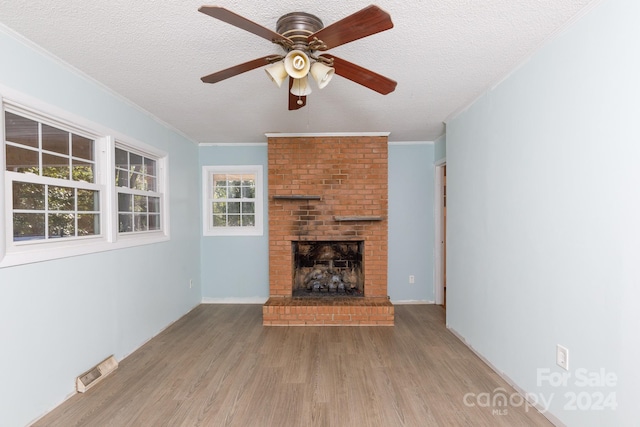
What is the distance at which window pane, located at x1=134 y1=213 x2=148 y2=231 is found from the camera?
3.21m

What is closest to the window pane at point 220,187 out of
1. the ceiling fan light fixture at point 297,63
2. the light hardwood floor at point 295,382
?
the light hardwood floor at point 295,382

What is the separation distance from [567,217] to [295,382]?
7.27 feet

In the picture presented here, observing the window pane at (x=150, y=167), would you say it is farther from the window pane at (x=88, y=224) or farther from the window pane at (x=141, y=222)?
the window pane at (x=88, y=224)

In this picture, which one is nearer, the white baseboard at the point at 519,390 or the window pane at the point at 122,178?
the white baseboard at the point at 519,390

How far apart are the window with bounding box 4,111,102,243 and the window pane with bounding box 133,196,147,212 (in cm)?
56

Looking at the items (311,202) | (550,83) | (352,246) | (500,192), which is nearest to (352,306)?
(352,246)

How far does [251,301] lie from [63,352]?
2572mm

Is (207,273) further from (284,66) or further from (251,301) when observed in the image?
(284,66)

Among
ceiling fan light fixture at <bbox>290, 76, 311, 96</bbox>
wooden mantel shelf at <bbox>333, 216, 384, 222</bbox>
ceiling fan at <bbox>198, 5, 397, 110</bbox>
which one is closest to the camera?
ceiling fan at <bbox>198, 5, 397, 110</bbox>

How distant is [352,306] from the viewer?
366cm

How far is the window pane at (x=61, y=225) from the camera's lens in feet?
7.11

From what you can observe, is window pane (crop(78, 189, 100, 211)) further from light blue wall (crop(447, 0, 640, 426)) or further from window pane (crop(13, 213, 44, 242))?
light blue wall (crop(447, 0, 640, 426))

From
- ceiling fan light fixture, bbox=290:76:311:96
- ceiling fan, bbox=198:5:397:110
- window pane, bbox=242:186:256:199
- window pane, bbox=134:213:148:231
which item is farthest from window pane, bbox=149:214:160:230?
ceiling fan light fixture, bbox=290:76:311:96

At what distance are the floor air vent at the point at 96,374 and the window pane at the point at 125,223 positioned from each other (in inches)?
45.8
